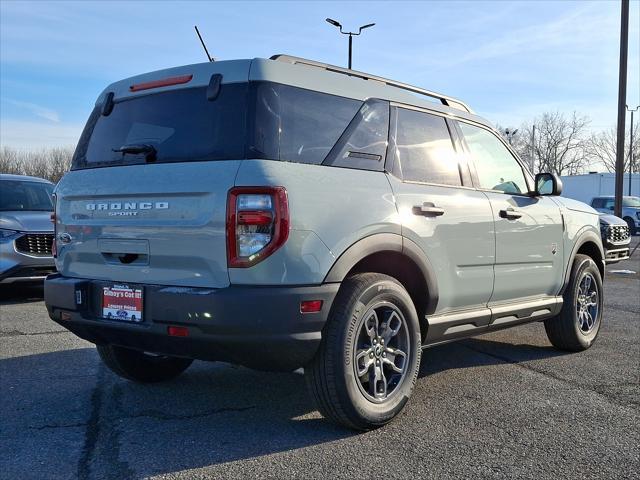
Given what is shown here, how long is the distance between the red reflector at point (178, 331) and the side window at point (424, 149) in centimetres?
163

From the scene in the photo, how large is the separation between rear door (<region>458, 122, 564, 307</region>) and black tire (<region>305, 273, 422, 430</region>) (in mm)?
1076

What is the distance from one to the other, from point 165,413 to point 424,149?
7.68 feet

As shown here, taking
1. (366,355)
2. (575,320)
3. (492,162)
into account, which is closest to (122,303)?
(366,355)

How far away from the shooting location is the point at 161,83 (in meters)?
3.71

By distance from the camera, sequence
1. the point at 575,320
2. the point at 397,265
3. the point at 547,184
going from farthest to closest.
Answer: the point at 575,320, the point at 547,184, the point at 397,265

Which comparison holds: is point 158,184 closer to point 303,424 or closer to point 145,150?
point 145,150

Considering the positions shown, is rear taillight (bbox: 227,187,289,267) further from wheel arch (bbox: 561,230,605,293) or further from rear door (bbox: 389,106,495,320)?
wheel arch (bbox: 561,230,605,293)

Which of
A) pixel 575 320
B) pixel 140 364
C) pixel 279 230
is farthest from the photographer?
pixel 575 320

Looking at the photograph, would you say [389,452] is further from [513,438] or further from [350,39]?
[350,39]

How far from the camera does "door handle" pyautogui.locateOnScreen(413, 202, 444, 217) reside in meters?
3.86

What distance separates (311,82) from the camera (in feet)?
11.7

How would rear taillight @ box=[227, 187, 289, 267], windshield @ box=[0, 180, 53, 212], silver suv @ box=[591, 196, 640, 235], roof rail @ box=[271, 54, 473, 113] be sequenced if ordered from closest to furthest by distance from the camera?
rear taillight @ box=[227, 187, 289, 267]
roof rail @ box=[271, 54, 473, 113]
windshield @ box=[0, 180, 53, 212]
silver suv @ box=[591, 196, 640, 235]

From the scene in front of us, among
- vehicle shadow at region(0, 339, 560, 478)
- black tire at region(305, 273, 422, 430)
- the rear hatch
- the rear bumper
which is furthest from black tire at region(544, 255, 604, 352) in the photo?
the rear hatch

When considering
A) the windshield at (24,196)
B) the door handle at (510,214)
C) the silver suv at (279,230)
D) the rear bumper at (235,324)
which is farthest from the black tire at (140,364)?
the windshield at (24,196)
